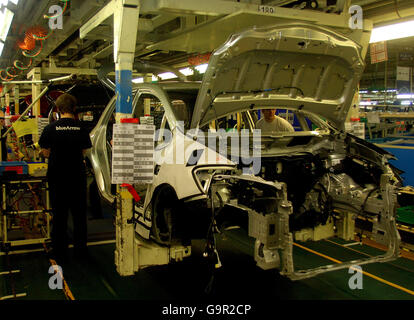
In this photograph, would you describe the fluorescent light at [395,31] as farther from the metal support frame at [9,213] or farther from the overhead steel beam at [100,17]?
the metal support frame at [9,213]

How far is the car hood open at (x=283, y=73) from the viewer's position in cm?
337

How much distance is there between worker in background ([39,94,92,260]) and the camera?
4.38 m

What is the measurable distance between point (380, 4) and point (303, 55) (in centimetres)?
238

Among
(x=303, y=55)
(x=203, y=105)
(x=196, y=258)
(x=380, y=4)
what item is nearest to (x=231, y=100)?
(x=203, y=105)

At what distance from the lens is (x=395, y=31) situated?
501cm

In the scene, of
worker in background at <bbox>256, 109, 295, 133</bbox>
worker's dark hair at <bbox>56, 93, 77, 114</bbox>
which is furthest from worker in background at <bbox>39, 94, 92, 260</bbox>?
worker in background at <bbox>256, 109, 295, 133</bbox>

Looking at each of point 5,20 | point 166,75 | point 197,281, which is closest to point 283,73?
point 197,281

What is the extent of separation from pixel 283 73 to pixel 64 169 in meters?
2.65

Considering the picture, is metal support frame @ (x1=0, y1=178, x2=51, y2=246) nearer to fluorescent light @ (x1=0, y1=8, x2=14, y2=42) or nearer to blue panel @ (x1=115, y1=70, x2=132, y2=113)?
blue panel @ (x1=115, y1=70, x2=132, y2=113)

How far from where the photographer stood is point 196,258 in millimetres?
4844

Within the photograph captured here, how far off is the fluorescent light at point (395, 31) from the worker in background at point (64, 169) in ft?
13.3

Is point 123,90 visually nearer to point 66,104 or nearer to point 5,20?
point 66,104

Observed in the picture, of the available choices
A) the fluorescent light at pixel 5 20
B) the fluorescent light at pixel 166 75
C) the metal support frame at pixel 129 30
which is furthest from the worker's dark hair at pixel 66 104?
the fluorescent light at pixel 166 75

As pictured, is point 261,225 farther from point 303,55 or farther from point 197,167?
point 303,55
